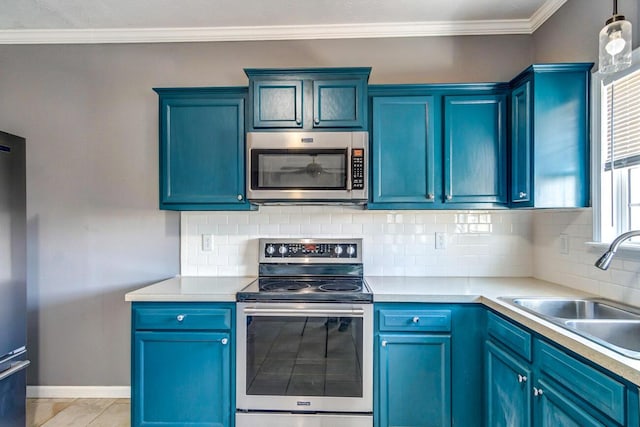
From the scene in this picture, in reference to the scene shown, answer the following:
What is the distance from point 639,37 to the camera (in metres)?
1.61

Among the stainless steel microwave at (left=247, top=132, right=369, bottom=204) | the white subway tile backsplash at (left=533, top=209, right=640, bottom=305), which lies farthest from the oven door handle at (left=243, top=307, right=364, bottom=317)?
the white subway tile backsplash at (left=533, top=209, right=640, bottom=305)

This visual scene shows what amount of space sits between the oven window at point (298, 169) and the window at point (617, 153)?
139cm

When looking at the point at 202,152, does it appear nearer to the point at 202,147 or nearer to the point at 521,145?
the point at 202,147

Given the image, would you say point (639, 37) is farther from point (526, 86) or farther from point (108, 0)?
point (108, 0)

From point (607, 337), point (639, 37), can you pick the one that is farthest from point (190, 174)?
point (639, 37)

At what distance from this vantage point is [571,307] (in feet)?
5.82

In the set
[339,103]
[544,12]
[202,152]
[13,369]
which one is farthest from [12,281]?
[544,12]

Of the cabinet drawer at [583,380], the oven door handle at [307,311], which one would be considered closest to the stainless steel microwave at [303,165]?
the oven door handle at [307,311]

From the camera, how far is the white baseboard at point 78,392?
2.54m

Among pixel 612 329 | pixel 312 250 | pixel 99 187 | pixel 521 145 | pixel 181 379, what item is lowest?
pixel 181 379

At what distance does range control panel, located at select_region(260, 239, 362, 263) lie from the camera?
2.44 m

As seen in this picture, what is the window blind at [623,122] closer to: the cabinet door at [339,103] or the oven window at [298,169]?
the cabinet door at [339,103]

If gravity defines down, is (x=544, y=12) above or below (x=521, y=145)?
above

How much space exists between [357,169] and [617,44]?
4.24ft
